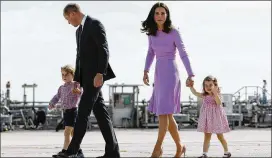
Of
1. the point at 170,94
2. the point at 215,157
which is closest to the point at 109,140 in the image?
the point at 170,94

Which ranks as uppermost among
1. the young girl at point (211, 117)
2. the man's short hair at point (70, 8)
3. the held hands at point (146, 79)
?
the man's short hair at point (70, 8)

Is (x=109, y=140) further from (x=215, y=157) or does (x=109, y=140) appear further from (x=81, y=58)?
(x=215, y=157)

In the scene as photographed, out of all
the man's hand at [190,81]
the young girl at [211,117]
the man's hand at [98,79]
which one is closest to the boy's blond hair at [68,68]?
Result: the young girl at [211,117]

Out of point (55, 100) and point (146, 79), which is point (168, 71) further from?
point (55, 100)

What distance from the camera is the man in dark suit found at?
7.36m

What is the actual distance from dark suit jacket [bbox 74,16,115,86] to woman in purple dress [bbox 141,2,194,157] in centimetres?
54

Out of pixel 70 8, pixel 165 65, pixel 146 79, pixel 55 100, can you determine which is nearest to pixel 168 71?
pixel 165 65

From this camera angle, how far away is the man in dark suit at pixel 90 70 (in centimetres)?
736

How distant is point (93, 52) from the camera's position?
24.4ft

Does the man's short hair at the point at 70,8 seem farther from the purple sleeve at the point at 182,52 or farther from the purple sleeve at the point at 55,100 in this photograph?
the purple sleeve at the point at 55,100

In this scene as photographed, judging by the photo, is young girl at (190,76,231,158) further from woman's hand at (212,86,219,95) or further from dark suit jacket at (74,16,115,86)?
dark suit jacket at (74,16,115,86)

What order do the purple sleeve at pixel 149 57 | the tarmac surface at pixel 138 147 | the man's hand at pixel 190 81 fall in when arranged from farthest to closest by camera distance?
the tarmac surface at pixel 138 147 < the purple sleeve at pixel 149 57 < the man's hand at pixel 190 81

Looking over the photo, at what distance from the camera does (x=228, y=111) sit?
1292 inches

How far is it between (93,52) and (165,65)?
0.86 meters
